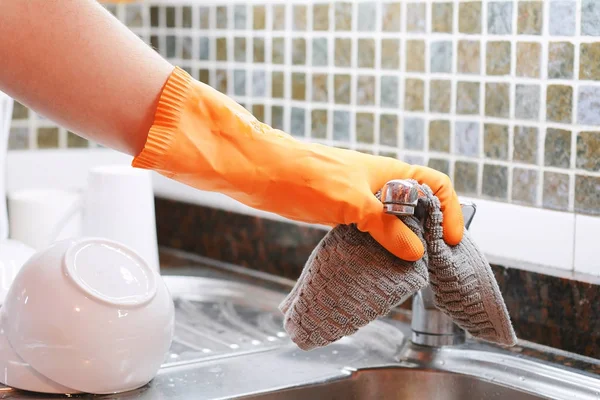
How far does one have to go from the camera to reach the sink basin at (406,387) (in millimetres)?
958

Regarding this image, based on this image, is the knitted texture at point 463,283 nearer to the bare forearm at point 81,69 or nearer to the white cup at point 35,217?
the bare forearm at point 81,69

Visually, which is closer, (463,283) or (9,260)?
(463,283)

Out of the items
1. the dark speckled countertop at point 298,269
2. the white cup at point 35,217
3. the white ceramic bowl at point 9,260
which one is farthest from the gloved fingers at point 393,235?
the white cup at point 35,217

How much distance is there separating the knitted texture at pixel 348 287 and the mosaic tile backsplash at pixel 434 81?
0.31m

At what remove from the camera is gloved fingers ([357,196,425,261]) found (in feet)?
2.60

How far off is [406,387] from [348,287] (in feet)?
0.82

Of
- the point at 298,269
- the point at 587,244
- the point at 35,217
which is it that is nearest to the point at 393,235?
the point at 587,244

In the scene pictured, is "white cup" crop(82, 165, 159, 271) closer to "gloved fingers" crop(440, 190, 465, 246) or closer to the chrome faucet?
the chrome faucet

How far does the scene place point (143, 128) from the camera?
786 mm

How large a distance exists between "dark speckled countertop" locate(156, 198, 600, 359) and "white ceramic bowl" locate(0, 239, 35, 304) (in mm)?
334

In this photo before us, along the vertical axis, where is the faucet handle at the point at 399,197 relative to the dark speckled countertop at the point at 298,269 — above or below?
above

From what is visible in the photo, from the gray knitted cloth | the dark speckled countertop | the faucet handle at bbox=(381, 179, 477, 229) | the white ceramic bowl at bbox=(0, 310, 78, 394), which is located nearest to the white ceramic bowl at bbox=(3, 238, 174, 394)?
the white ceramic bowl at bbox=(0, 310, 78, 394)

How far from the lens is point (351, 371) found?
979 mm

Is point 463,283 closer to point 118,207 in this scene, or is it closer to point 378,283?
point 378,283
